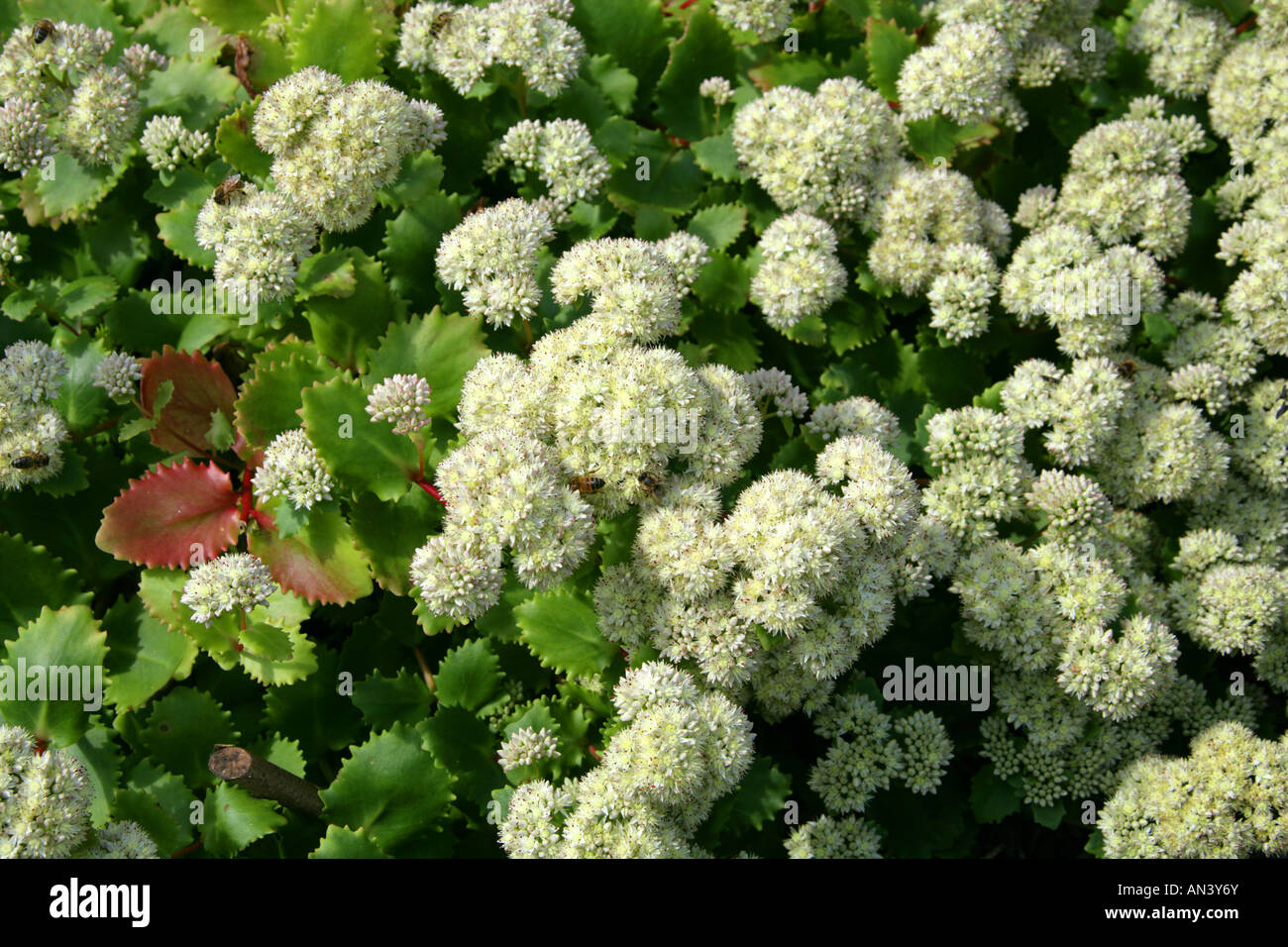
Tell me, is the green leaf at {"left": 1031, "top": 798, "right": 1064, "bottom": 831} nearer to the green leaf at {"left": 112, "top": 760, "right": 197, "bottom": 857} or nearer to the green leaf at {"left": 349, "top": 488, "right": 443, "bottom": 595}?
the green leaf at {"left": 349, "top": 488, "right": 443, "bottom": 595}

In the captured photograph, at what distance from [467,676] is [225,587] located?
72cm

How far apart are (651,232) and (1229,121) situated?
2.18m

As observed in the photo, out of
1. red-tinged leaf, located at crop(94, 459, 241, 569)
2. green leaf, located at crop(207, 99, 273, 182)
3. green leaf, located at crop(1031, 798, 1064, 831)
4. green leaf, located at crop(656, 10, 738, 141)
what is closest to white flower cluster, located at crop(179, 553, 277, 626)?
red-tinged leaf, located at crop(94, 459, 241, 569)

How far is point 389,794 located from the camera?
2930mm

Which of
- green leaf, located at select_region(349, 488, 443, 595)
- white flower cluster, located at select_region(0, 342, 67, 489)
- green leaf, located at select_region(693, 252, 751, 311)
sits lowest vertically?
green leaf, located at select_region(349, 488, 443, 595)

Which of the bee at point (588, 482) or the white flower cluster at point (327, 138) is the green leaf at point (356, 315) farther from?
the bee at point (588, 482)

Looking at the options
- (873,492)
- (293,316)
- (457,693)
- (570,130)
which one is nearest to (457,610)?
(457,693)

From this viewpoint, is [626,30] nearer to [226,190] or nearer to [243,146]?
[243,146]

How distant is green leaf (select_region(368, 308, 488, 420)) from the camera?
122 inches

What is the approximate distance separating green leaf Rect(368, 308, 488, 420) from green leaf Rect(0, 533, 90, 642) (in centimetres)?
113

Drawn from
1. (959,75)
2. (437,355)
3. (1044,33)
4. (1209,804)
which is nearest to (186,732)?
(437,355)
